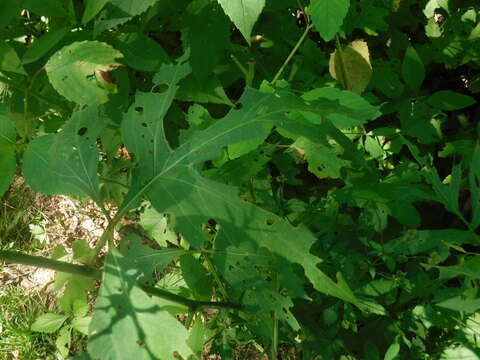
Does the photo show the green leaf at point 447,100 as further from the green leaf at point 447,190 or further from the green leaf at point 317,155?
the green leaf at point 317,155

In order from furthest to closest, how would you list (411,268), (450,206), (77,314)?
(77,314), (411,268), (450,206)

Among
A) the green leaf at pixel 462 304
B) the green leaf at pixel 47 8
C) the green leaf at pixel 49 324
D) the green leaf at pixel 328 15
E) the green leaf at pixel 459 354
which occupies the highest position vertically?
the green leaf at pixel 47 8

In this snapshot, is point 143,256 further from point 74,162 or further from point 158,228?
point 158,228

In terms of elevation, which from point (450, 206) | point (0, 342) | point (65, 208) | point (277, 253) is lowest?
point (0, 342)

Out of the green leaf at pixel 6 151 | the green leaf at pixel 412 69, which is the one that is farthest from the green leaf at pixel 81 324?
the green leaf at pixel 412 69

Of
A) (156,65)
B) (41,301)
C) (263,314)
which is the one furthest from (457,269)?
(41,301)

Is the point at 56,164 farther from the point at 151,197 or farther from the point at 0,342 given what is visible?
the point at 0,342

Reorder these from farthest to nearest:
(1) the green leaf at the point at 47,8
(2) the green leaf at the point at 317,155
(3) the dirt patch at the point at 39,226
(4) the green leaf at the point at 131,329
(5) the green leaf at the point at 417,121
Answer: (3) the dirt patch at the point at 39,226, (5) the green leaf at the point at 417,121, (2) the green leaf at the point at 317,155, (1) the green leaf at the point at 47,8, (4) the green leaf at the point at 131,329
